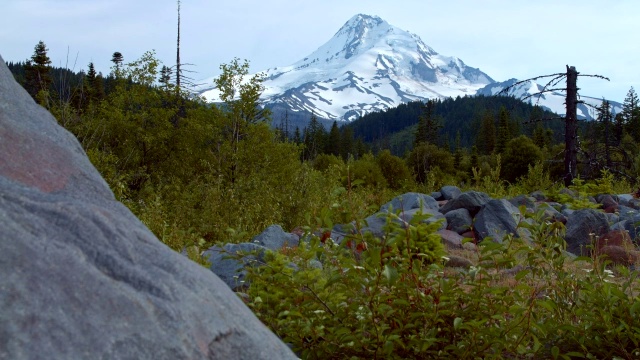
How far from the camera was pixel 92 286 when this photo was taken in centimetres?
160

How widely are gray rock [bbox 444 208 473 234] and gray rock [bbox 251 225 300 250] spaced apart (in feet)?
11.0

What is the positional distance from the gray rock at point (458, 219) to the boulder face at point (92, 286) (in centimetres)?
883

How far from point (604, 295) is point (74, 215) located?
10.9ft

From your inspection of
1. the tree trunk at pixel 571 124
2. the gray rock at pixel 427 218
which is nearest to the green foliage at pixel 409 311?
the gray rock at pixel 427 218

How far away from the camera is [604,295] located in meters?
3.82

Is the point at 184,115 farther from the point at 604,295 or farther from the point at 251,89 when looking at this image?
the point at 604,295

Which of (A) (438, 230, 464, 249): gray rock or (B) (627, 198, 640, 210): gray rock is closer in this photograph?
(A) (438, 230, 464, 249): gray rock

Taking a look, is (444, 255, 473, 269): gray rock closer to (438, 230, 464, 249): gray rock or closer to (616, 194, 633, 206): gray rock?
(438, 230, 464, 249): gray rock

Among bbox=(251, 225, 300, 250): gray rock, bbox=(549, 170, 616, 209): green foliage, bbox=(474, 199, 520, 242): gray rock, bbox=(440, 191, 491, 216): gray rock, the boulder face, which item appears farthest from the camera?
bbox=(549, 170, 616, 209): green foliage

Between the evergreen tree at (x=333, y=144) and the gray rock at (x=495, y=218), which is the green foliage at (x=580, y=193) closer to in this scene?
the gray rock at (x=495, y=218)

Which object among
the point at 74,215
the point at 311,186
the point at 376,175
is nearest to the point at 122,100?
the point at 311,186

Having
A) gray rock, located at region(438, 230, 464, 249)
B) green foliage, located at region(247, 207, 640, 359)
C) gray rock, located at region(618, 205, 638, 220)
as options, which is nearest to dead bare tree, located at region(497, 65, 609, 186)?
gray rock, located at region(618, 205, 638, 220)

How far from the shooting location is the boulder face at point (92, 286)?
1460 mm

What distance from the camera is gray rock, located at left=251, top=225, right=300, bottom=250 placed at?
7879mm
